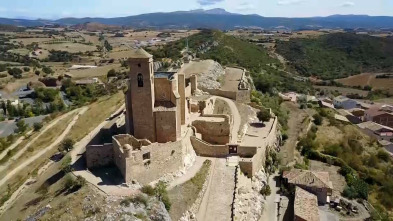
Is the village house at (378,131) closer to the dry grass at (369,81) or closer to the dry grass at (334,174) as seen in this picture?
the dry grass at (334,174)

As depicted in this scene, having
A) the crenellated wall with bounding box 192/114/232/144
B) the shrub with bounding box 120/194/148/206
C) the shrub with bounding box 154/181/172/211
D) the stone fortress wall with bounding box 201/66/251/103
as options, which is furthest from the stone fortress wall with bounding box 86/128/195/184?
the stone fortress wall with bounding box 201/66/251/103

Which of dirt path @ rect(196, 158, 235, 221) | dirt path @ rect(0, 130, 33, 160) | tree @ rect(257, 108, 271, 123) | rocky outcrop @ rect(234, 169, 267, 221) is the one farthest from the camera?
Answer: dirt path @ rect(0, 130, 33, 160)

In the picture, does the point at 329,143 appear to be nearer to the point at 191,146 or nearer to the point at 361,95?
the point at 191,146

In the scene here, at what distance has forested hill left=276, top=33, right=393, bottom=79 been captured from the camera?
12882 cm

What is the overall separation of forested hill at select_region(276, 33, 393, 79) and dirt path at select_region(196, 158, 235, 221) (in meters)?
95.0

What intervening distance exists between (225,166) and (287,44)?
12689cm

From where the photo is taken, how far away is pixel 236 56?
92.8 metres

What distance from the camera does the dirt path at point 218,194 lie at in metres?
26.6

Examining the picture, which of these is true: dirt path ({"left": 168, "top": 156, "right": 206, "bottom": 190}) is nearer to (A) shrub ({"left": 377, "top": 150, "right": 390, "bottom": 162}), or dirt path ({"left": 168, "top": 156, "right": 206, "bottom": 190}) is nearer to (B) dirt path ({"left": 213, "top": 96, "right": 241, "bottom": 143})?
(B) dirt path ({"left": 213, "top": 96, "right": 241, "bottom": 143})

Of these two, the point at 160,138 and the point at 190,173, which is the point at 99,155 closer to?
the point at 160,138

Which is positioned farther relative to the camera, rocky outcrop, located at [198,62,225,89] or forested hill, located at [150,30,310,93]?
forested hill, located at [150,30,310,93]

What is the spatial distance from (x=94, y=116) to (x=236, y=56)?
51.4 metres

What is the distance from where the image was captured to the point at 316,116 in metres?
58.5

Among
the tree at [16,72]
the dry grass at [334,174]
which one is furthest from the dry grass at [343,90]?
the tree at [16,72]
